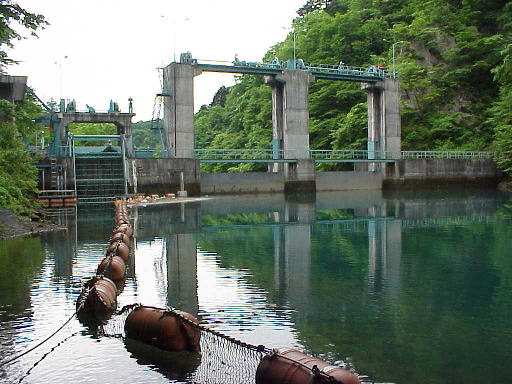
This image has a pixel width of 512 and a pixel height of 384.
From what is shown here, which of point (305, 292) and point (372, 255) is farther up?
point (372, 255)

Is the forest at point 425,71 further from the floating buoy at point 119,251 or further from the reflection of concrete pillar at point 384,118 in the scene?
the floating buoy at point 119,251

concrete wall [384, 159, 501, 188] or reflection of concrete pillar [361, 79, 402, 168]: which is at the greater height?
reflection of concrete pillar [361, 79, 402, 168]

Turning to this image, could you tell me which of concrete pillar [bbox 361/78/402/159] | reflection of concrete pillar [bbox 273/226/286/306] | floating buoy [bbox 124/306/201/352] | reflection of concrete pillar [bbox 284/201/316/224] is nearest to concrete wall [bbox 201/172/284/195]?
reflection of concrete pillar [bbox 284/201/316/224]

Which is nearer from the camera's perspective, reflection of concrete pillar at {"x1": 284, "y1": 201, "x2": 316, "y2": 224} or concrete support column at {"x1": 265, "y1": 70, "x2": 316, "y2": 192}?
reflection of concrete pillar at {"x1": 284, "y1": 201, "x2": 316, "y2": 224}

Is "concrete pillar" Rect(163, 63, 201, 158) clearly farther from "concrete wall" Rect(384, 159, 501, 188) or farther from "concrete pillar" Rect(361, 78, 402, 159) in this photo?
"concrete wall" Rect(384, 159, 501, 188)

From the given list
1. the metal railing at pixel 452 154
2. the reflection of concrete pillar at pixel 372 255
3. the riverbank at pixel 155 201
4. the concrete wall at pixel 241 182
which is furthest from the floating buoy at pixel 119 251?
the metal railing at pixel 452 154

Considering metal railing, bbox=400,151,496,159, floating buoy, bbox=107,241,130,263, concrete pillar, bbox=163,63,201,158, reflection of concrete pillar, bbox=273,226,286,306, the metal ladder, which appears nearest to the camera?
reflection of concrete pillar, bbox=273,226,286,306

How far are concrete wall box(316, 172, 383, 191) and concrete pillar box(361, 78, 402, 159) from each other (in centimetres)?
256

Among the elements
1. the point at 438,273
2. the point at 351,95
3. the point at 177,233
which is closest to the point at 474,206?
the point at 177,233

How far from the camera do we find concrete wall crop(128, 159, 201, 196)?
4025 cm

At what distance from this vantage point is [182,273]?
13641 millimetres

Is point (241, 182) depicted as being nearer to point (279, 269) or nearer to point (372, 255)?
point (372, 255)

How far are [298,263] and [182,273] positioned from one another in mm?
2912

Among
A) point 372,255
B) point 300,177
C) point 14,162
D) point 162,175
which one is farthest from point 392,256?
point 300,177
